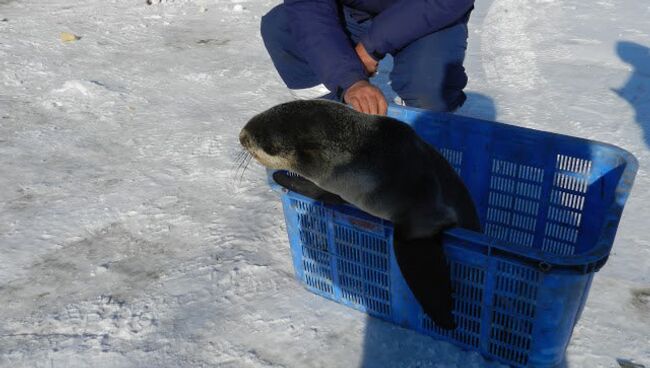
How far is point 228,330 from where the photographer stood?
2303 mm

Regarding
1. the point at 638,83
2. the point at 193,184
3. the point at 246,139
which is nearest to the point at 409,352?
the point at 246,139

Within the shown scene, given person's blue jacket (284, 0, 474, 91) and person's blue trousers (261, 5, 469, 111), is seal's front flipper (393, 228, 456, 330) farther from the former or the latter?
person's blue trousers (261, 5, 469, 111)

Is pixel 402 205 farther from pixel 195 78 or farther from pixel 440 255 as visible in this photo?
pixel 195 78

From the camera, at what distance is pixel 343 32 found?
2975 mm

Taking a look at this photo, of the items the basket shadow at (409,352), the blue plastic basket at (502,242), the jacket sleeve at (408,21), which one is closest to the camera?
the blue plastic basket at (502,242)

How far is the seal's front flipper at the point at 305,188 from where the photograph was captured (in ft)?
7.45

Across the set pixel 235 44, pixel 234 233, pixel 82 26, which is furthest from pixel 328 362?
pixel 82 26

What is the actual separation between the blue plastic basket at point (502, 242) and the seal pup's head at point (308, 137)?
0.14 m

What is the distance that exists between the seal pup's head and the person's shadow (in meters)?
2.10

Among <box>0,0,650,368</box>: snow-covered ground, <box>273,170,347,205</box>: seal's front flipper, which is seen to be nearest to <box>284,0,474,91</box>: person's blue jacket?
<box>273,170,347,205</box>: seal's front flipper

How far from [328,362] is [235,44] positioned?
3.60m

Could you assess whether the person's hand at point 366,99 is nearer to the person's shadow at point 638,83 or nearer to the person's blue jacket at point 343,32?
the person's blue jacket at point 343,32

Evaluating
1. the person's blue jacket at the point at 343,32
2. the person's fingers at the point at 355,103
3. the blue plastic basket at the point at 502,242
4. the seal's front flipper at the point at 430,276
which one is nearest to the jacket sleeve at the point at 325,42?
the person's blue jacket at the point at 343,32

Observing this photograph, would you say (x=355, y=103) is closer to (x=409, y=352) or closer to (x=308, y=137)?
(x=308, y=137)
